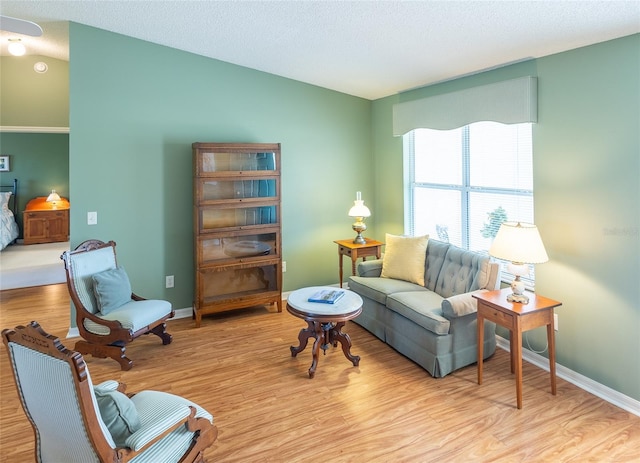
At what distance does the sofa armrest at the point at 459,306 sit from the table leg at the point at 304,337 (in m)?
1.04

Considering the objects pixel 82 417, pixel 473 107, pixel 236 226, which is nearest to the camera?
pixel 82 417

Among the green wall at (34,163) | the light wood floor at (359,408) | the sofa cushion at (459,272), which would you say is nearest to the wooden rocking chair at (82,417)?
the light wood floor at (359,408)

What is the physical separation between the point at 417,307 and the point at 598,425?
1.35 m

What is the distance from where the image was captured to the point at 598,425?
2527 millimetres

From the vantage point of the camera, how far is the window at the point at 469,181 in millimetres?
3566

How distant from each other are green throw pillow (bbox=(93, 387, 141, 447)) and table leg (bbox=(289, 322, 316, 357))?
177 cm

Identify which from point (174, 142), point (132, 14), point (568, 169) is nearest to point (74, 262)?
point (174, 142)

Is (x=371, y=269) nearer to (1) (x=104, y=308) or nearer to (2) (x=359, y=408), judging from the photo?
(2) (x=359, y=408)

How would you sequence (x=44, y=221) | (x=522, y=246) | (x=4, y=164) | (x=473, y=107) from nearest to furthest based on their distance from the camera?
(x=522, y=246), (x=473, y=107), (x=4, y=164), (x=44, y=221)

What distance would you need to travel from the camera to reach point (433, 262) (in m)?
3.96

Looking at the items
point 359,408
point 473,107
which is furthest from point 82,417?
point 473,107

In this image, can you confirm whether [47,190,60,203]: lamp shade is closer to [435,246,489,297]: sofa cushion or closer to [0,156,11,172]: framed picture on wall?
[0,156,11,172]: framed picture on wall

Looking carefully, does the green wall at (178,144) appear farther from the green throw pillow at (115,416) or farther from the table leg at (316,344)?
the green throw pillow at (115,416)

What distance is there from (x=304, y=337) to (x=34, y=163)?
7516mm
